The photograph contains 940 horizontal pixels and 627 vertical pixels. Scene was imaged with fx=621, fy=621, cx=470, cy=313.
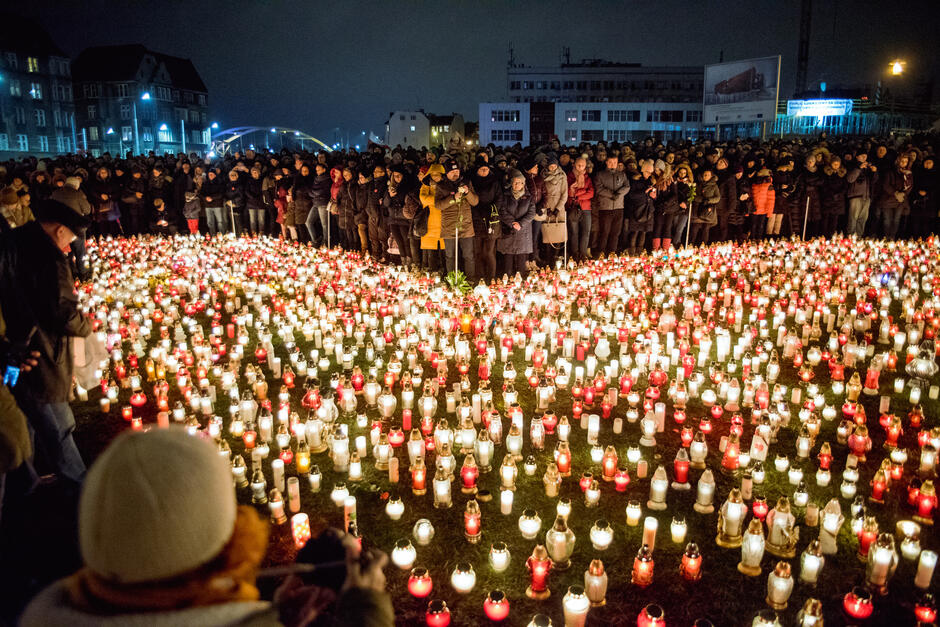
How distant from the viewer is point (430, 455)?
5469 mm

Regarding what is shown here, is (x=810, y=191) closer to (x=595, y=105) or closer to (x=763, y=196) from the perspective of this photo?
(x=763, y=196)

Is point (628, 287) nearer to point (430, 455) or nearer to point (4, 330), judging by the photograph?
point (430, 455)

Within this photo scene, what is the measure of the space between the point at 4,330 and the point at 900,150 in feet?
55.0

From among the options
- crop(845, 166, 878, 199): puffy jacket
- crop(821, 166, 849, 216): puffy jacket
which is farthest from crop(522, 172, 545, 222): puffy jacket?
crop(845, 166, 878, 199): puffy jacket

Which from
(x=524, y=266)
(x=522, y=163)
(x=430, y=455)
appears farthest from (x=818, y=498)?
(x=522, y=163)

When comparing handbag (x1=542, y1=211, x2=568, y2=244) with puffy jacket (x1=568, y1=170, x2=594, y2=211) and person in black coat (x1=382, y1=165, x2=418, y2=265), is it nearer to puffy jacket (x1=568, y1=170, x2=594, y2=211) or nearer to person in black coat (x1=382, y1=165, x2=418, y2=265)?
puffy jacket (x1=568, y1=170, x2=594, y2=211)

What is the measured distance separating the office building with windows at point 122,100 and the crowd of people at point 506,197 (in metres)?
55.8

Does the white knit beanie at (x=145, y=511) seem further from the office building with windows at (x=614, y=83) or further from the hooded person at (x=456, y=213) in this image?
the office building with windows at (x=614, y=83)

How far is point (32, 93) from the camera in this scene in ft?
192

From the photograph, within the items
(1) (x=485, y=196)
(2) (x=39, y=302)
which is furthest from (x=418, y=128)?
(2) (x=39, y=302)

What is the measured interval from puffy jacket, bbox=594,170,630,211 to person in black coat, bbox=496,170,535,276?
90.1 inches

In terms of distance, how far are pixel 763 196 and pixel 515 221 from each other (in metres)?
6.87

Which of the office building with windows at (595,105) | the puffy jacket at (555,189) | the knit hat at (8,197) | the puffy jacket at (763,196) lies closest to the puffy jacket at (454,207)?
the puffy jacket at (555,189)

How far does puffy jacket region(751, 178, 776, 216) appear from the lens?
46.3 ft
